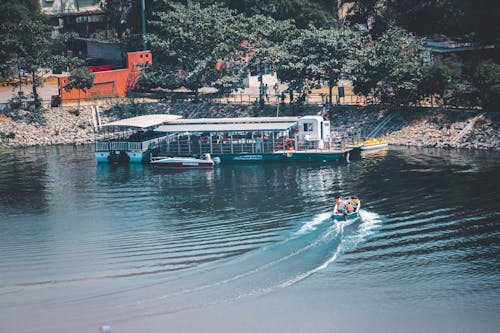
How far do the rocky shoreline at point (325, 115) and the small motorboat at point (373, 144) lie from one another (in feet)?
14.8

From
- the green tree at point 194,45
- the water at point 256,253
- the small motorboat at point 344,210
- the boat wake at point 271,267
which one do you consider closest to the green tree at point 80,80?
the green tree at point 194,45

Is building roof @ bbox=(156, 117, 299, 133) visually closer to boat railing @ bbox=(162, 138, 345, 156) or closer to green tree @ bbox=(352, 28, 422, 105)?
boat railing @ bbox=(162, 138, 345, 156)

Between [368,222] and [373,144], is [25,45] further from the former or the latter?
[368,222]

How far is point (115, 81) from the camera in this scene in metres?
112

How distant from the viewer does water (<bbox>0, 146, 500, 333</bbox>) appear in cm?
3950

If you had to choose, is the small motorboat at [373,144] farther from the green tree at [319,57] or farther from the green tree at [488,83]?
the green tree at [488,83]

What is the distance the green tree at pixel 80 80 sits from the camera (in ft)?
349

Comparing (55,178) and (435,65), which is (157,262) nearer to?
(55,178)

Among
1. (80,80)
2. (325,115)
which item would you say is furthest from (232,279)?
(80,80)

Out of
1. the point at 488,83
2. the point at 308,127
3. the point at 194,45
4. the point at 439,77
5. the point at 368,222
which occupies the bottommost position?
the point at 368,222

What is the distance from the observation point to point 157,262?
47.4 meters

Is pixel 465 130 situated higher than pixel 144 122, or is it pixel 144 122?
pixel 144 122

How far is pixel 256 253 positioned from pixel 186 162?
3599 cm

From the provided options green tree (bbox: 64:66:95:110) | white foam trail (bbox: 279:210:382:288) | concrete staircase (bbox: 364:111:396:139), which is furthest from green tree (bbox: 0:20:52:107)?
white foam trail (bbox: 279:210:382:288)
